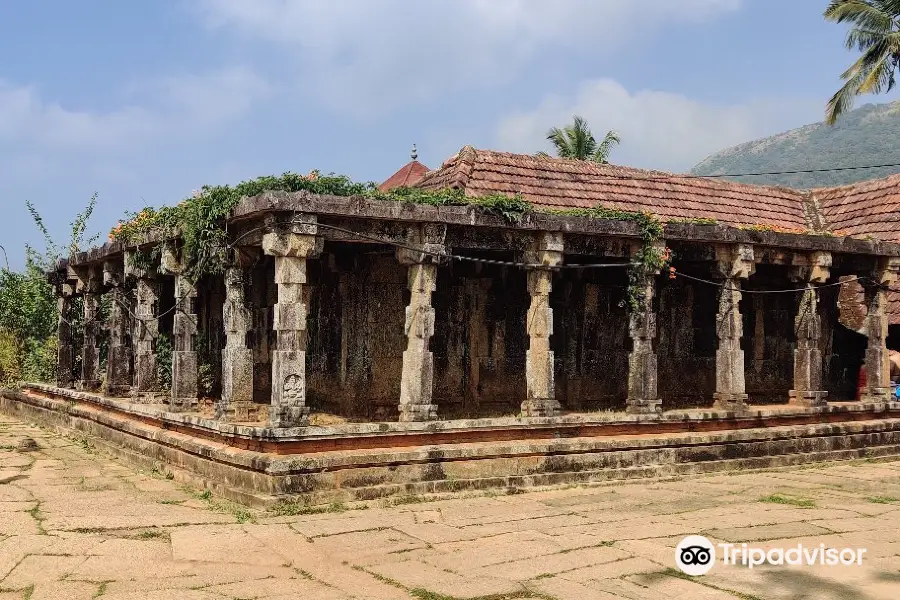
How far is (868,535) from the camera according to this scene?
801cm

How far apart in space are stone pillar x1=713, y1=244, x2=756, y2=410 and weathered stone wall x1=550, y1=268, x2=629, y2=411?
1662 millimetres

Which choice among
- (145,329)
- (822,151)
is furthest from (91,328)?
(822,151)

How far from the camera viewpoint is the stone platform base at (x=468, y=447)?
9.23 metres

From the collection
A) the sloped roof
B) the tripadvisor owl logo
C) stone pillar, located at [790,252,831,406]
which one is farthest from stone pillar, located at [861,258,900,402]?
the tripadvisor owl logo

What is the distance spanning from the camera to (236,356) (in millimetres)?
10406

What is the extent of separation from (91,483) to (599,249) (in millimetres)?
6764

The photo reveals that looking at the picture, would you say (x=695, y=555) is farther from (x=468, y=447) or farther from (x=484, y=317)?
(x=484, y=317)

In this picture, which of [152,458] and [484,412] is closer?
[152,458]

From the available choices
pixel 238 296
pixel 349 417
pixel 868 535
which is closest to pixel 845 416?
pixel 868 535

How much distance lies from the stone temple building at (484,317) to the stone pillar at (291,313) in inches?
0.8

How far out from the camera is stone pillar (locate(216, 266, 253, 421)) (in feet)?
34.1

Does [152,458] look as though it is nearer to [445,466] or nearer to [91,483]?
[91,483]

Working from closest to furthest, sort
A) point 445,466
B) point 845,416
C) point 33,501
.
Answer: point 33,501 → point 445,466 → point 845,416

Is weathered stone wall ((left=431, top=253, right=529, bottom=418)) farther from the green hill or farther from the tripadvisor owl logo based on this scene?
the green hill
